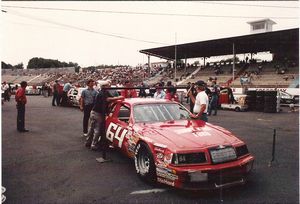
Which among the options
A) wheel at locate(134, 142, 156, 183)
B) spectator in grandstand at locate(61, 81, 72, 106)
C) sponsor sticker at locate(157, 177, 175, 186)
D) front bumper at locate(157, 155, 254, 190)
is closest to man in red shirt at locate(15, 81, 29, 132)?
wheel at locate(134, 142, 156, 183)

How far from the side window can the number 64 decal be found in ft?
0.65

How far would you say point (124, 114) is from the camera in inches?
249

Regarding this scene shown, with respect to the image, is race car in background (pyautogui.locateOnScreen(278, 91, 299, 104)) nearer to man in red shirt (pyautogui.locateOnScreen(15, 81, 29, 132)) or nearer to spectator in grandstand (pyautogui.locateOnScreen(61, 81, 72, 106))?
spectator in grandstand (pyautogui.locateOnScreen(61, 81, 72, 106))

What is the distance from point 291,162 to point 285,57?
33.3 metres

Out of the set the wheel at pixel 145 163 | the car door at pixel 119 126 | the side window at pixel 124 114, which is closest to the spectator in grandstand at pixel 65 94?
the car door at pixel 119 126

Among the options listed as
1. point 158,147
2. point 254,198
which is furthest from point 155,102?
point 254,198

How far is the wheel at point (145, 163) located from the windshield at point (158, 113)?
2.60ft

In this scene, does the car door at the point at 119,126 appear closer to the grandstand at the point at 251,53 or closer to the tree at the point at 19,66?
the grandstand at the point at 251,53

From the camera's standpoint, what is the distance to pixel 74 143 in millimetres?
7914

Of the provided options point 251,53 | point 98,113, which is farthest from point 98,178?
point 251,53

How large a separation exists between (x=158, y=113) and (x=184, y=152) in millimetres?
1715

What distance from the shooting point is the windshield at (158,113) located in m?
5.71

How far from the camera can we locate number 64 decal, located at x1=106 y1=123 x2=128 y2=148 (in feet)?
19.1

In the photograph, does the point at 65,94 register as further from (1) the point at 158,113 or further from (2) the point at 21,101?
(1) the point at 158,113
